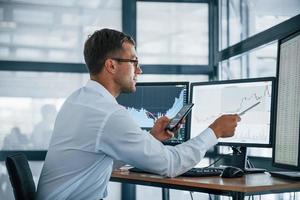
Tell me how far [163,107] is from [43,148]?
133 centimetres

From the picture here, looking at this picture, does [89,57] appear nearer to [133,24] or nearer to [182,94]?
[182,94]

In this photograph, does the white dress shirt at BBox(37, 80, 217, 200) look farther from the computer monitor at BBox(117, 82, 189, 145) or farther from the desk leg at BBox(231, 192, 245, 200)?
the computer monitor at BBox(117, 82, 189, 145)

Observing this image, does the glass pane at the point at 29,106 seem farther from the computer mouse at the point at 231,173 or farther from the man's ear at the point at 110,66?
the computer mouse at the point at 231,173

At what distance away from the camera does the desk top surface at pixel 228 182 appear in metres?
1.70

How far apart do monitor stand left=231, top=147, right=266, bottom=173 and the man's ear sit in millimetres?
833

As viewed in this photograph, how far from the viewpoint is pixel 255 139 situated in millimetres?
2217

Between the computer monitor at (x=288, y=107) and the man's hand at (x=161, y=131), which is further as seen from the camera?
the man's hand at (x=161, y=131)

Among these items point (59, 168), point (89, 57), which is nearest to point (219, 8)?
point (89, 57)

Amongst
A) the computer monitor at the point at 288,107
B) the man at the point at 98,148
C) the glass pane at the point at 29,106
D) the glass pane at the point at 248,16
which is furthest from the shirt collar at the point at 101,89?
the glass pane at the point at 29,106

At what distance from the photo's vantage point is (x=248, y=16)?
332cm

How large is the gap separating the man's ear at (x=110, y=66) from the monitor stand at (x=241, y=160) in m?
0.83

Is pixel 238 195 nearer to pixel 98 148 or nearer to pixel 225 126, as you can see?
pixel 225 126

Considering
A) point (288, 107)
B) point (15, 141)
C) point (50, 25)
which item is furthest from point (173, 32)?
point (288, 107)

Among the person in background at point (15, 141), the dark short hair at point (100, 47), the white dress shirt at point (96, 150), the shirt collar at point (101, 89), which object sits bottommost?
the person in background at point (15, 141)
